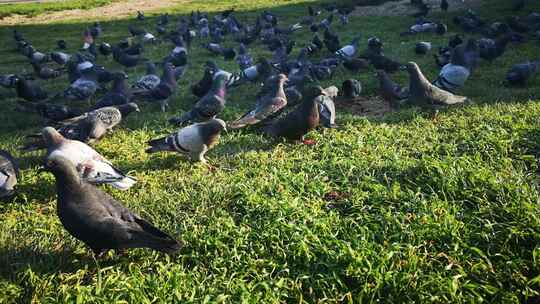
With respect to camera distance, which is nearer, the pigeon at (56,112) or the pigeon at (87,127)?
the pigeon at (87,127)

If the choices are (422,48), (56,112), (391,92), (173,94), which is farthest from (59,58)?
(422,48)

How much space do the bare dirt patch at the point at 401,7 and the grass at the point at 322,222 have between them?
13242 millimetres

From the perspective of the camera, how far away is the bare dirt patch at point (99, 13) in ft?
69.9

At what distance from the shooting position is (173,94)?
9633 millimetres

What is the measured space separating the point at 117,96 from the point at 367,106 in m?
4.63

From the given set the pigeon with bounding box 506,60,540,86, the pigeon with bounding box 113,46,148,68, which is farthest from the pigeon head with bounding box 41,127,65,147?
the pigeon with bounding box 506,60,540,86

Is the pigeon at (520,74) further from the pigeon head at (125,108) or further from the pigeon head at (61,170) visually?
the pigeon head at (61,170)

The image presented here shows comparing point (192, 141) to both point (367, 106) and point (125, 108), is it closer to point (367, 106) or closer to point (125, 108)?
point (125, 108)

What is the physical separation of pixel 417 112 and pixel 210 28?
38.1 ft

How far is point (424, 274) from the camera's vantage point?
378 centimetres

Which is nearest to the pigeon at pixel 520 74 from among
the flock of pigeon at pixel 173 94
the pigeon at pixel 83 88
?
the flock of pigeon at pixel 173 94

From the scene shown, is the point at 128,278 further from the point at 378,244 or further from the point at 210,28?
the point at 210,28

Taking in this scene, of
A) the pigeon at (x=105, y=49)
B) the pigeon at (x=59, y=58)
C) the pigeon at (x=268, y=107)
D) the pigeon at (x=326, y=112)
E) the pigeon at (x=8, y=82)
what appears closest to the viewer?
the pigeon at (x=326, y=112)

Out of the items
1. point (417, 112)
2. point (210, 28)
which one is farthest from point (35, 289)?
point (210, 28)
